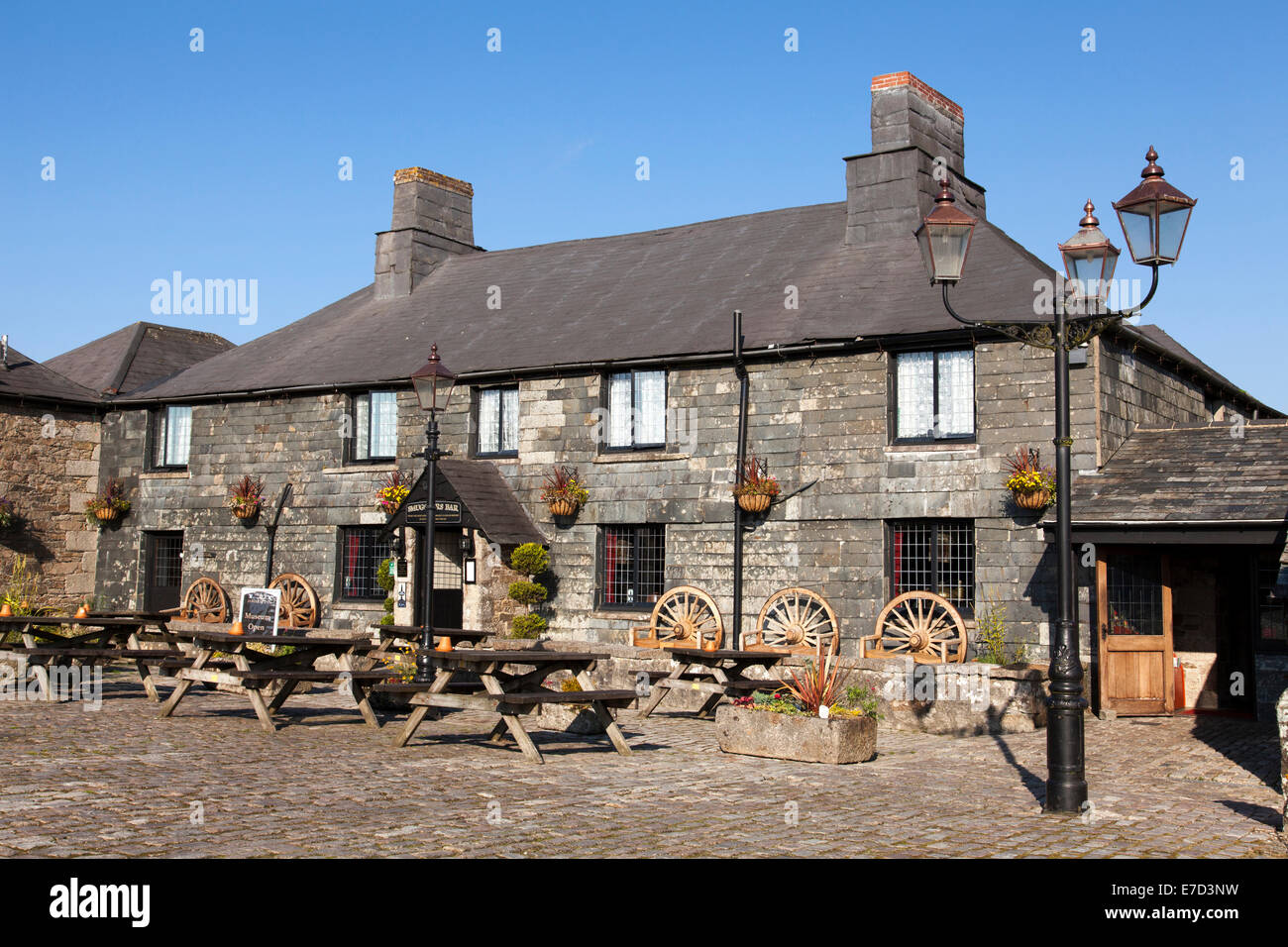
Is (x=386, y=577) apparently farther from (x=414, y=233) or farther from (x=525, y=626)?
(x=414, y=233)

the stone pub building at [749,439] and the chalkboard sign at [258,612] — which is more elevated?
the stone pub building at [749,439]

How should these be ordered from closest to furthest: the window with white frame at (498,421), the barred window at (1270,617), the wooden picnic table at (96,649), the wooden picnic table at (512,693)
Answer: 1. the wooden picnic table at (512,693)
2. the wooden picnic table at (96,649)
3. the barred window at (1270,617)
4. the window with white frame at (498,421)

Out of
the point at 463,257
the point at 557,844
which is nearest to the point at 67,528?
the point at 463,257

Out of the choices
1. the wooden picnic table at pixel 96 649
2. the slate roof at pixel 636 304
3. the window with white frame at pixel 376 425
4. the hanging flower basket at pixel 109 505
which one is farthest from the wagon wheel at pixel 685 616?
the hanging flower basket at pixel 109 505

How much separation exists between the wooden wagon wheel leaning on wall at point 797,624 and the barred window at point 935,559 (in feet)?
3.19

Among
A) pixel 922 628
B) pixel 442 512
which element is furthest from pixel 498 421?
pixel 922 628

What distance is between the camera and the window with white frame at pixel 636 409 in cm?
1864

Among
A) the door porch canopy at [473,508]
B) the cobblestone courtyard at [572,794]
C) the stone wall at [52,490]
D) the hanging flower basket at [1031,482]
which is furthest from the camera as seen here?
the stone wall at [52,490]

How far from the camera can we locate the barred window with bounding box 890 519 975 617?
16.0 metres

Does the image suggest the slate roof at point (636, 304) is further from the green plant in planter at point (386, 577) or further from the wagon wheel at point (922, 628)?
the wagon wheel at point (922, 628)

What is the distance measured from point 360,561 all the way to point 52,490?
7214mm

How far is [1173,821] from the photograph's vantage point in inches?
321

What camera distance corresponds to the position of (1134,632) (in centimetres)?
1495

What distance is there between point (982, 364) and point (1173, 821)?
8.66 m
